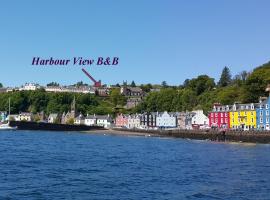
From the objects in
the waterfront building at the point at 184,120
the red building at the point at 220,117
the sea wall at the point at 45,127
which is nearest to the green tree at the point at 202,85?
the waterfront building at the point at 184,120

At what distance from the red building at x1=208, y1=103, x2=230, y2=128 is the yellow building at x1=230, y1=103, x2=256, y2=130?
56.8 inches

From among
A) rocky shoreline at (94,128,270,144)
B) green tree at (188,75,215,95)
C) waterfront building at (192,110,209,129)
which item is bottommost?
rocky shoreline at (94,128,270,144)

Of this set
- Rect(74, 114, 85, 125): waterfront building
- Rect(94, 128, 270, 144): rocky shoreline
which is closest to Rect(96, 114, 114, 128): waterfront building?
Rect(74, 114, 85, 125): waterfront building

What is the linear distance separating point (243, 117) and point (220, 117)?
29.3 feet

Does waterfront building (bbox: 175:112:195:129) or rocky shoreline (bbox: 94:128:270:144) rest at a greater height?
waterfront building (bbox: 175:112:195:129)

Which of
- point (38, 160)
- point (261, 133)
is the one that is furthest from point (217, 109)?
point (38, 160)

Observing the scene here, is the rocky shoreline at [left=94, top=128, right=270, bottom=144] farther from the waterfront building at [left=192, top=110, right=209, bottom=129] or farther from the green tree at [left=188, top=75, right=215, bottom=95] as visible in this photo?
the green tree at [left=188, top=75, right=215, bottom=95]

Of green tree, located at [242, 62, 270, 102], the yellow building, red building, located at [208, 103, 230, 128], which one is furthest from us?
green tree, located at [242, 62, 270, 102]

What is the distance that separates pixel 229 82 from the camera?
185 metres

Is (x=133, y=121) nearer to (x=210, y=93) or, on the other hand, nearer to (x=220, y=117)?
(x=210, y=93)

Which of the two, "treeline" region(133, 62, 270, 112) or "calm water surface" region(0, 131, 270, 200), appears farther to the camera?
"treeline" region(133, 62, 270, 112)

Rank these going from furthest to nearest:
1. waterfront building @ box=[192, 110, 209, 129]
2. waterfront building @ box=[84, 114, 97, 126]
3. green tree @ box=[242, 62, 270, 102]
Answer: waterfront building @ box=[84, 114, 97, 126]
waterfront building @ box=[192, 110, 209, 129]
green tree @ box=[242, 62, 270, 102]

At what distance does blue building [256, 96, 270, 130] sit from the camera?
94688mm

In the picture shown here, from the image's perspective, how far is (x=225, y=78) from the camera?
611ft
